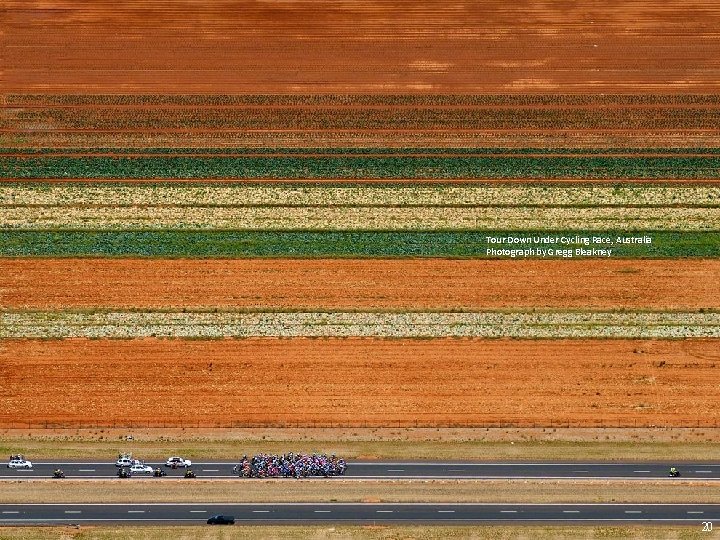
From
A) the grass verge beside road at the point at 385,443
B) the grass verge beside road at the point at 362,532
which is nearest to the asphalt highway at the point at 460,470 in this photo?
the grass verge beside road at the point at 385,443

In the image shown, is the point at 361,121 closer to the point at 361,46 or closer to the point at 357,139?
the point at 357,139

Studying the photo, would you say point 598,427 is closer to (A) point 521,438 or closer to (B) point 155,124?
(A) point 521,438

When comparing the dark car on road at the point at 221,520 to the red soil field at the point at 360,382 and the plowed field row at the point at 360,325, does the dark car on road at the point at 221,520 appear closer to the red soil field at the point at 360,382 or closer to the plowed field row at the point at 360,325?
the red soil field at the point at 360,382

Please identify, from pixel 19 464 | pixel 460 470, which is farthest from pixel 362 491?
pixel 19 464

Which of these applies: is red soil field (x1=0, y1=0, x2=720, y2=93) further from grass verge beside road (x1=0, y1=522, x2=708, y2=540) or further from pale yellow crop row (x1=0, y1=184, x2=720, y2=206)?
grass verge beside road (x1=0, y1=522, x2=708, y2=540)

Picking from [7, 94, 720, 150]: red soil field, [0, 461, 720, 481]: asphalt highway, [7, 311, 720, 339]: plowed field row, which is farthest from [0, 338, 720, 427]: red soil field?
[7, 94, 720, 150]: red soil field

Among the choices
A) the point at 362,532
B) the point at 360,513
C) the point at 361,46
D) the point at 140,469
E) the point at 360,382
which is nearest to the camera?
the point at 362,532
